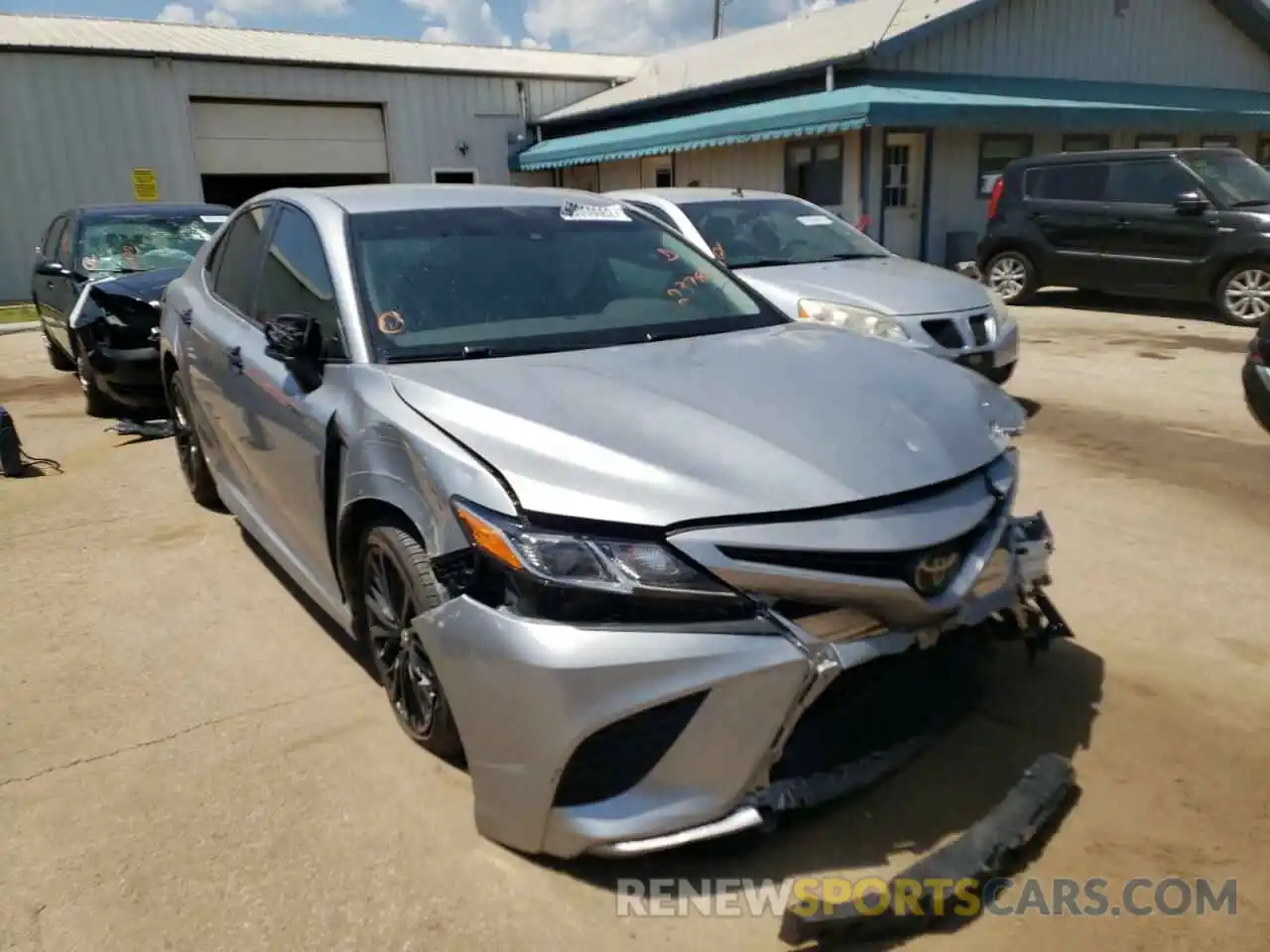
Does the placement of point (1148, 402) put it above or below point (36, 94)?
below

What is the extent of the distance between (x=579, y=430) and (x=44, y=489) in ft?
15.6

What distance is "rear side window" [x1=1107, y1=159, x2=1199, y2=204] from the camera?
10531 millimetres

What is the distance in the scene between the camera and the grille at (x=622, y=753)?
6.69 feet

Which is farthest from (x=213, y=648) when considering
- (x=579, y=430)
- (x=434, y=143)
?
(x=434, y=143)

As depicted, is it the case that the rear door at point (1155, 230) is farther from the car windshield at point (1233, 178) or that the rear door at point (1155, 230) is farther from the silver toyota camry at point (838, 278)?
the silver toyota camry at point (838, 278)

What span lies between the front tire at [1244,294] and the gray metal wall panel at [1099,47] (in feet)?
27.5

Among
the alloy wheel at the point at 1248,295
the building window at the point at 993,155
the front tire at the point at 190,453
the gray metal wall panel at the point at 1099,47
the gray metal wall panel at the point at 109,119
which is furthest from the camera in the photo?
the gray metal wall panel at the point at 109,119

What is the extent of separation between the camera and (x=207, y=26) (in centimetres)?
2381

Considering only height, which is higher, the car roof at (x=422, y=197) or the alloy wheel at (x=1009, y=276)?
the car roof at (x=422, y=197)

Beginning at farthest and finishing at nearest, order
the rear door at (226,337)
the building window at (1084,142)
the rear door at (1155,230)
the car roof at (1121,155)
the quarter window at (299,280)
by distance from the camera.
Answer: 1. the building window at (1084,142)
2. the car roof at (1121,155)
3. the rear door at (1155,230)
4. the rear door at (226,337)
5. the quarter window at (299,280)

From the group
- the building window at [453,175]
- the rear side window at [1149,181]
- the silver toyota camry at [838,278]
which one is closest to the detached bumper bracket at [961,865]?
the silver toyota camry at [838,278]

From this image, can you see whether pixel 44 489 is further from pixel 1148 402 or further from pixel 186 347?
pixel 1148 402

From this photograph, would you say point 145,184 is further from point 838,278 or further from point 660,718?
point 660,718

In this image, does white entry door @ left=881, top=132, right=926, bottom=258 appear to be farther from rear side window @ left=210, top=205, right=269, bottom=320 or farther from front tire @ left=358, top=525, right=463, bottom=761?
front tire @ left=358, top=525, right=463, bottom=761
